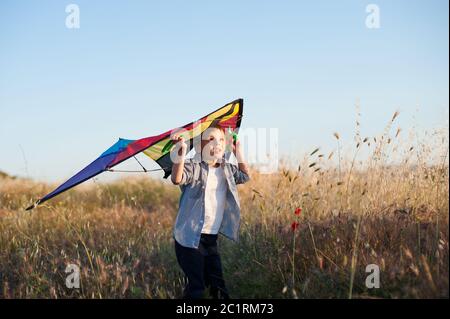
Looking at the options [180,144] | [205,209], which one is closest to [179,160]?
[180,144]

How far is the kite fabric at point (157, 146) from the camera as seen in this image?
379 centimetres

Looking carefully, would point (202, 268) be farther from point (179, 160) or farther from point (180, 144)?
point (180, 144)

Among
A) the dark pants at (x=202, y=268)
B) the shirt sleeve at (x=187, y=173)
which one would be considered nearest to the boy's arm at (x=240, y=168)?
the shirt sleeve at (x=187, y=173)

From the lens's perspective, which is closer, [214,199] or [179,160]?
[179,160]

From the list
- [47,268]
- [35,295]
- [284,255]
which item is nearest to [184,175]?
[284,255]

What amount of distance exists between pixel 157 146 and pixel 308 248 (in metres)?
1.62

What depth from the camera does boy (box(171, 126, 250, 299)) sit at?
373 cm

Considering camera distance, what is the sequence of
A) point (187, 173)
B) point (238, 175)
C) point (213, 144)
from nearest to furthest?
point (187, 173) < point (213, 144) < point (238, 175)

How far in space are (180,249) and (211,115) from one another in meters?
1.15

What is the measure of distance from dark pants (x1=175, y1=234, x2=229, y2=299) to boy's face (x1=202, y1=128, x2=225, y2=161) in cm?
68

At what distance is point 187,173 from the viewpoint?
3.82 meters

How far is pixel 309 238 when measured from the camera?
14.3ft

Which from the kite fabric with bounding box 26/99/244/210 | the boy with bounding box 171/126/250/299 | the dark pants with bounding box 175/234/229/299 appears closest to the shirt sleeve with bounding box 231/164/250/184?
the boy with bounding box 171/126/250/299

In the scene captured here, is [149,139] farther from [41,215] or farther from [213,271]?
[41,215]
